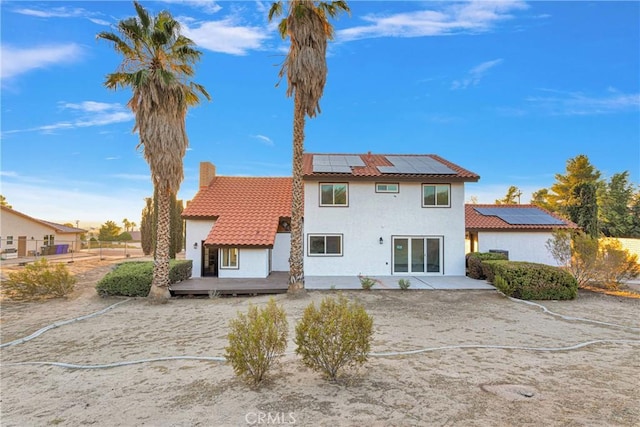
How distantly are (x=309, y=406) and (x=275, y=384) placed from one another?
86 centimetres

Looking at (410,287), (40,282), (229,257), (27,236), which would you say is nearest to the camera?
(40,282)

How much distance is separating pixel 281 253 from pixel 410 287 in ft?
24.1

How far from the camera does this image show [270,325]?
481 centimetres

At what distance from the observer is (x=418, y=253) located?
16391mm

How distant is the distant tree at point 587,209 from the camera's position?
77.8 feet

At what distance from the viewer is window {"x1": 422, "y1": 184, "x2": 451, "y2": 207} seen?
16.4 m

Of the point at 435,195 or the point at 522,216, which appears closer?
the point at 435,195

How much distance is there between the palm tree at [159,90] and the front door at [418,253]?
11150 mm

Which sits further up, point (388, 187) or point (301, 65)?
point (301, 65)

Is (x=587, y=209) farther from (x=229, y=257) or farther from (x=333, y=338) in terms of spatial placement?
(x=333, y=338)

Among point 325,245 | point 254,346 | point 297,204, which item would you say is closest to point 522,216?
point 325,245

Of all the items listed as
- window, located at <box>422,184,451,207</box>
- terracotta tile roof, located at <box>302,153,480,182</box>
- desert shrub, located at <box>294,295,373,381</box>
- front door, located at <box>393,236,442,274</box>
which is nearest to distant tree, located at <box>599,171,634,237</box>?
terracotta tile roof, located at <box>302,153,480,182</box>

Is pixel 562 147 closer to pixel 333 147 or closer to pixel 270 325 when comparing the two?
pixel 333 147

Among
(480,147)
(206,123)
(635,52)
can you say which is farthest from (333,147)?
(635,52)
